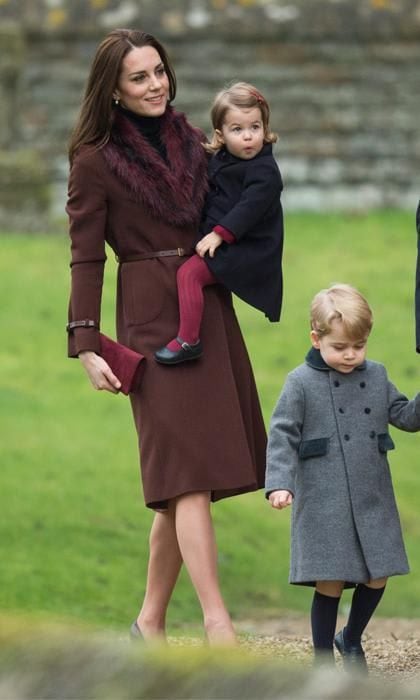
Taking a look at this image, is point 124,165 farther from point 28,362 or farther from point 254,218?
point 28,362

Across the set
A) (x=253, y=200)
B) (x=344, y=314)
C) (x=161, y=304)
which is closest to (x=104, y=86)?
(x=253, y=200)

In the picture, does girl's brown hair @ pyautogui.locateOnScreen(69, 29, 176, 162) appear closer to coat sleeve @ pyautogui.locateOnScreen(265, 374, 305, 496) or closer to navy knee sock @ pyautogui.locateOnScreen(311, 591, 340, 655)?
coat sleeve @ pyautogui.locateOnScreen(265, 374, 305, 496)

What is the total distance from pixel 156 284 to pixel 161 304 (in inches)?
2.5

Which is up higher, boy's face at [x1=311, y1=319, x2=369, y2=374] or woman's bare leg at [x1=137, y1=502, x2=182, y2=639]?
boy's face at [x1=311, y1=319, x2=369, y2=374]

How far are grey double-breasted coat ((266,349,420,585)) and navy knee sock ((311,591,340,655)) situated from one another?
88mm

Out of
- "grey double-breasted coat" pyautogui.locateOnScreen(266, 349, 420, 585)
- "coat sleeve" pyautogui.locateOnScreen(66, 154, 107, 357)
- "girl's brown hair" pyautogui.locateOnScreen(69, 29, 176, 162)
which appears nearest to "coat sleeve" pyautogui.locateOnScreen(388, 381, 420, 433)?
"grey double-breasted coat" pyautogui.locateOnScreen(266, 349, 420, 585)

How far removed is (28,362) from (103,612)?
3.48 meters

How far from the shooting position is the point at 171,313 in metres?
5.73

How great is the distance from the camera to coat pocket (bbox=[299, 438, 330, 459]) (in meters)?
5.50

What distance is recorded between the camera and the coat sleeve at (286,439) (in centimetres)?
538

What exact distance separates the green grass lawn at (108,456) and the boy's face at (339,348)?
266 cm

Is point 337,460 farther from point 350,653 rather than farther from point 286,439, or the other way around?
point 350,653

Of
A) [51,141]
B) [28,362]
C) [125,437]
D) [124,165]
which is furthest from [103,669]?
[51,141]

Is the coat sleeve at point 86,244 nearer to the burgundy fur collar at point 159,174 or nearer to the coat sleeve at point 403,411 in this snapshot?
the burgundy fur collar at point 159,174
